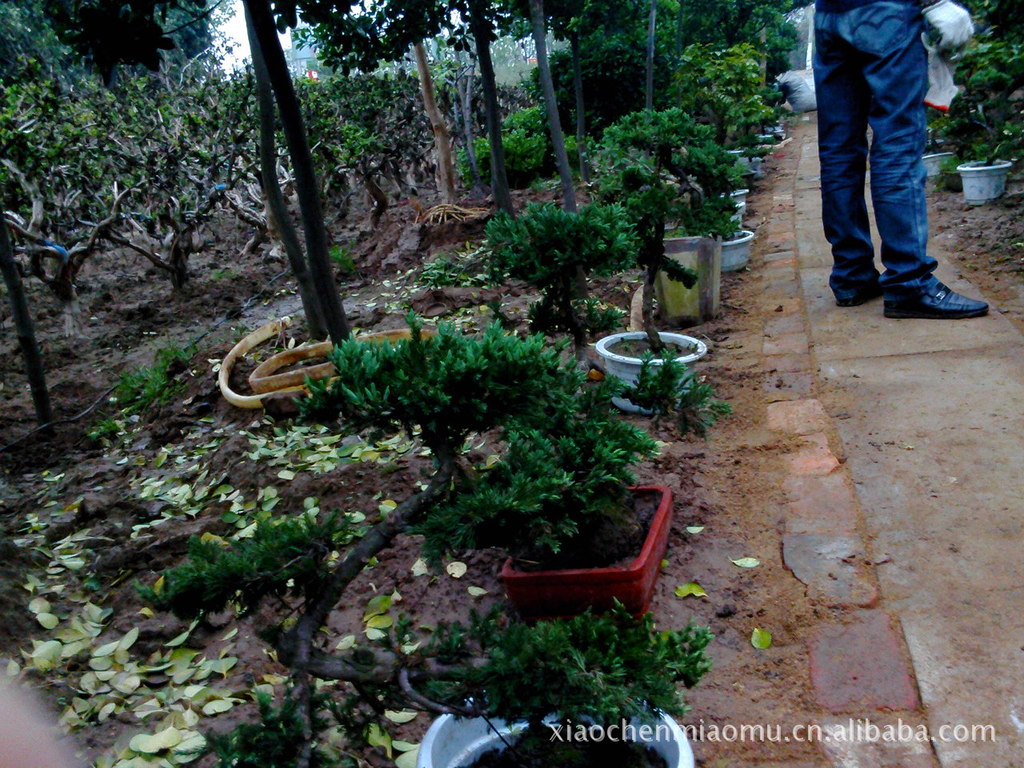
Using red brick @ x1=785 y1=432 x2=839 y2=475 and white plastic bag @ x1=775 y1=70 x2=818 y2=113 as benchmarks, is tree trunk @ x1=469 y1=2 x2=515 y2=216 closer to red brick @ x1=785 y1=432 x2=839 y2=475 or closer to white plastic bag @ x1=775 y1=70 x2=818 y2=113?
red brick @ x1=785 y1=432 x2=839 y2=475

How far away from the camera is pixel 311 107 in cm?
998

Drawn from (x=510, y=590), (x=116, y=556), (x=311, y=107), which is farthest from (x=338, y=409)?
(x=311, y=107)

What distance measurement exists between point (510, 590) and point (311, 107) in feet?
29.6

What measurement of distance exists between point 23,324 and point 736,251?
4.19 meters

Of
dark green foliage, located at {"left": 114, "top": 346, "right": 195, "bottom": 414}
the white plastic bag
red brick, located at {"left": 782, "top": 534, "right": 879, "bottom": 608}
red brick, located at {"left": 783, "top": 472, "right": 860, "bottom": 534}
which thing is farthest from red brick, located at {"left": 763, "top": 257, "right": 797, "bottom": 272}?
the white plastic bag

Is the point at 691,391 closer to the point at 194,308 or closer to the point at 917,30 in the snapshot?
the point at 917,30

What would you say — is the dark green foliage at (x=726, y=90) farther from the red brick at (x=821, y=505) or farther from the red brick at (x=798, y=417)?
the red brick at (x=821, y=505)

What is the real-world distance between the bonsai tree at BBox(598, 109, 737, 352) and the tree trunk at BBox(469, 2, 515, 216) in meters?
2.31

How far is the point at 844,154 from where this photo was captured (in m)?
4.07

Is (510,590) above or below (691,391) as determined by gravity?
below


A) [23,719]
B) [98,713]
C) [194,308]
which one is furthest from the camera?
[194,308]

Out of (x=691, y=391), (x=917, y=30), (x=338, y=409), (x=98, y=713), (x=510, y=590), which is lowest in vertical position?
(x=98, y=713)

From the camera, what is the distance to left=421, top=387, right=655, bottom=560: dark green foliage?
1.58 metres

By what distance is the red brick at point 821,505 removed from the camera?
238cm
